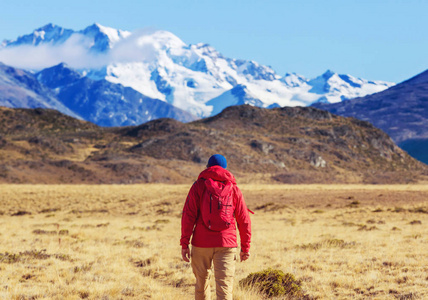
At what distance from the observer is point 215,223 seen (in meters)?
6.70

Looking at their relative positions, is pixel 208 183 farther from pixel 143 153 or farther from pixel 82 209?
pixel 143 153

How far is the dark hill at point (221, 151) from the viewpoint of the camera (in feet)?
262

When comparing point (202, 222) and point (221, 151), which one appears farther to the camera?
point (221, 151)

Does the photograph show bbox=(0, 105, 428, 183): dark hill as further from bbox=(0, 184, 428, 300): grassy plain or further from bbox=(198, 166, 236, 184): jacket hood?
bbox=(198, 166, 236, 184): jacket hood

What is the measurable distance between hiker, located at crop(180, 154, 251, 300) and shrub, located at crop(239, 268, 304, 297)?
252 centimetres

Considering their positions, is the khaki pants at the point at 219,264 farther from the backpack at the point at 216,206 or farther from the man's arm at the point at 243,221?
the backpack at the point at 216,206

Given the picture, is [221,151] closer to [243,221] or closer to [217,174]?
[243,221]

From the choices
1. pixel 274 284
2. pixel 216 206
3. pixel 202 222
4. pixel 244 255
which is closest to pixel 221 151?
pixel 274 284

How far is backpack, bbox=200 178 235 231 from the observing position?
6637 mm

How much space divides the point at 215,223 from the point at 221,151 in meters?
94.7

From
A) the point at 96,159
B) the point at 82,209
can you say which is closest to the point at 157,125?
the point at 96,159

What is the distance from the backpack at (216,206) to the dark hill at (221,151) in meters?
70.0

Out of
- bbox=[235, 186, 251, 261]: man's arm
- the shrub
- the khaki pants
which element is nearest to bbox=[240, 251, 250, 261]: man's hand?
bbox=[235, 186, 251, 261]: man's arm

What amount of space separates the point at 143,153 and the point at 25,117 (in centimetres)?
6057
